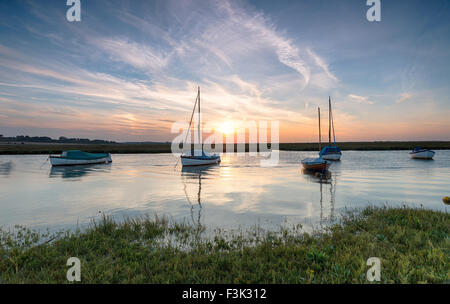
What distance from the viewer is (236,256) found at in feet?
21.1

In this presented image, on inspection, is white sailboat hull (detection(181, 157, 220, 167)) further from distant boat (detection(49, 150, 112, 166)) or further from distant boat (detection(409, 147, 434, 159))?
distant boat (detection(409, 147, 434, 159))

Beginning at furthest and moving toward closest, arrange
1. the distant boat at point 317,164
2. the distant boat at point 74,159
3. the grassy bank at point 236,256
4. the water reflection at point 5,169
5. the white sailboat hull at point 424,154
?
1. the white sailboat hull at point 424,154
2. the distant boat at point 74,159
3. the water reflection at point 5,169
4. the distant boat at point 317,164
5. the grassy bank at point 236,256

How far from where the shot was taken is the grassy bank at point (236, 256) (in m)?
5.23

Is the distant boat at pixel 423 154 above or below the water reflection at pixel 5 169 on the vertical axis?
above

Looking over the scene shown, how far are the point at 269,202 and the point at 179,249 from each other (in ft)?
33.4

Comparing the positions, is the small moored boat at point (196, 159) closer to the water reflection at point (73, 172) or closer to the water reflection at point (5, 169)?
the water reflection at point (73, 172)

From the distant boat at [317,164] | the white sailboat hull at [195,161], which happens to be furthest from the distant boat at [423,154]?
the white sailboat hull at [195,161]

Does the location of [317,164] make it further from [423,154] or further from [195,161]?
[423,154]

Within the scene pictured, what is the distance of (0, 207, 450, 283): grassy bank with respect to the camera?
523 cm

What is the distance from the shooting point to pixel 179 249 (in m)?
7.38
